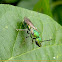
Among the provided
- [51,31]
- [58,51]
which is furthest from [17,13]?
[58,51]

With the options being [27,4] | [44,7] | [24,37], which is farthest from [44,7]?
[24,37]

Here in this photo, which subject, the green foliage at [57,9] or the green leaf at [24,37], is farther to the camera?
the green foliage at [57,9]

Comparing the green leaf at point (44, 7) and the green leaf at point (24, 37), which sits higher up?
the green leaf at point (44, 7)

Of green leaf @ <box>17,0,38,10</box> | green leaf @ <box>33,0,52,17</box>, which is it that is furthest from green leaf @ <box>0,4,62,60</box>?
green leaf @ <box>17,0,38,10</box>

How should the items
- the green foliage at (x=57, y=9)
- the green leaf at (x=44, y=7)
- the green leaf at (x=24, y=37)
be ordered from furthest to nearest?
the green foliage at (x=57, y=9) → the green leaf at (x=44, y=7) → the green leaf at (x=24, y=37)

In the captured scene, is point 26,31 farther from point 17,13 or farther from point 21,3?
point 21,3

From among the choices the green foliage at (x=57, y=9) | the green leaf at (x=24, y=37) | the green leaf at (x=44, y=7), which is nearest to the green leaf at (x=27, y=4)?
the green foliage at (x=57, y=9)

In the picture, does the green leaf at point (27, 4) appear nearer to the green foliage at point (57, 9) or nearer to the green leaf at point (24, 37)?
the green foliage at point (57, 9)

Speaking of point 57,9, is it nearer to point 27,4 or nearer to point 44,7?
point 27,4

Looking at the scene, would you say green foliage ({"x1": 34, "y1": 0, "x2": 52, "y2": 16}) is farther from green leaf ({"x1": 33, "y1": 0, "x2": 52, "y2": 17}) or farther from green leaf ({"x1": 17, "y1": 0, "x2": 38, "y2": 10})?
green leaf ({"x1": 17, "y1": 0, "x2": 38, "y2": 10})
